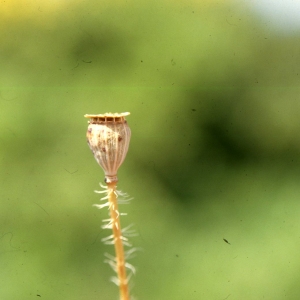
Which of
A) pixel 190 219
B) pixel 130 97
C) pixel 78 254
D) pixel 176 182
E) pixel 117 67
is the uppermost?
pixel 117 67

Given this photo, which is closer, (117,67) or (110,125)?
(110,125)

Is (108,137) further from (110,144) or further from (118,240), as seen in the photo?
(118,240)

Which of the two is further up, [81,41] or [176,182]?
[81,41]

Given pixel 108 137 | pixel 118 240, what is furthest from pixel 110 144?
pixel 118 240

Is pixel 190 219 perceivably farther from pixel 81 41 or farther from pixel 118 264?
pixel 81 41

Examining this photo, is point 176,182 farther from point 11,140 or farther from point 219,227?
point 11,140

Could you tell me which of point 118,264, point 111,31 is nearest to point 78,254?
point 118,264
